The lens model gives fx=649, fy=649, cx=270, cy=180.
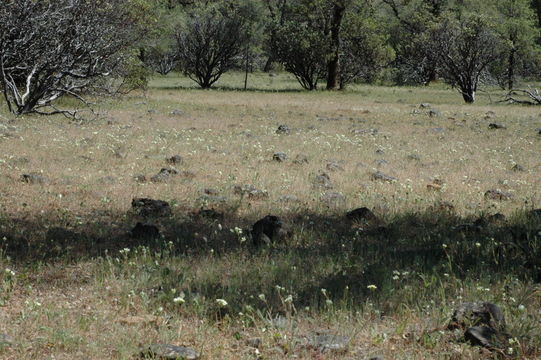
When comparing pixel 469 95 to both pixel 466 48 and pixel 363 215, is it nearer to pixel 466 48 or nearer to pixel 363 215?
pixel 466 48

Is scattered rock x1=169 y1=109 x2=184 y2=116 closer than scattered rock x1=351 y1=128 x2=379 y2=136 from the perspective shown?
No

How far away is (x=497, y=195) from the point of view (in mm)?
9195

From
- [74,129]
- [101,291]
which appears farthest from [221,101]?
[101,291]

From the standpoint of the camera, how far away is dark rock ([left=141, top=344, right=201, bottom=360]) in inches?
150

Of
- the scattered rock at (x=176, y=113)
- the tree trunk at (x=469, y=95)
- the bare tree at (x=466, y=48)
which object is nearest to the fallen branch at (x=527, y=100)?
the tree trunk at (x=469, y=95)

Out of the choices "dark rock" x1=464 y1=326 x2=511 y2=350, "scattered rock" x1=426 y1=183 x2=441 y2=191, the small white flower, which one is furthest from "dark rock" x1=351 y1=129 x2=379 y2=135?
"dark rock" x1=464 y1=326 x2=511 y2=350

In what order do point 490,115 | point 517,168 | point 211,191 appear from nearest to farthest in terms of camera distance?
point 211,191 < point 517,168 < point 490,115

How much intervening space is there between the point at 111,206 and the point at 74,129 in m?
8.41

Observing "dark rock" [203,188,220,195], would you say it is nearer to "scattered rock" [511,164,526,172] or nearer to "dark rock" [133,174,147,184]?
"dark rock" [133,174,147,184]

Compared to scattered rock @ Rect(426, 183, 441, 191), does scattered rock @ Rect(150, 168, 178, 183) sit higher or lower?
lower

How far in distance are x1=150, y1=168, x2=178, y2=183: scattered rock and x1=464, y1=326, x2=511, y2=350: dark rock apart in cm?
644

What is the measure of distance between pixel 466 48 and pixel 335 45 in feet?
22.8

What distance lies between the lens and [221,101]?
88.7 ft

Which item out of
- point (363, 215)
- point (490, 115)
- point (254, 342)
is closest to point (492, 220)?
point (363, 215)
